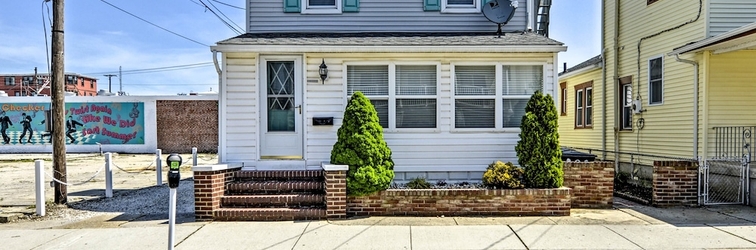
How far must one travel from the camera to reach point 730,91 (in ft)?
29.5

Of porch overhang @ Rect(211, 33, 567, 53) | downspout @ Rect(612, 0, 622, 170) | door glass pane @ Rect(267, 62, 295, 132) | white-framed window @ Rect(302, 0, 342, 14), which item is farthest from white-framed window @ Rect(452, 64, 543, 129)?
downspout @ Rect(612, 0, 622, 170)

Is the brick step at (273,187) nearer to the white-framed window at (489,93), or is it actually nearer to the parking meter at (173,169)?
the parking meter at (173,169)

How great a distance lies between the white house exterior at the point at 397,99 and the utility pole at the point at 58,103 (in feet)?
9.21

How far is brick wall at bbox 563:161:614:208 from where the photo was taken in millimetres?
7332

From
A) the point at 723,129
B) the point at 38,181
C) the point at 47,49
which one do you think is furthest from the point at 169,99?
the point at 723,129

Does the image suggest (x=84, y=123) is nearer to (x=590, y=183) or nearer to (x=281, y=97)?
(x=281, y=97)

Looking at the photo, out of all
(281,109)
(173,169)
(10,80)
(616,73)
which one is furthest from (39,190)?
(10,80)

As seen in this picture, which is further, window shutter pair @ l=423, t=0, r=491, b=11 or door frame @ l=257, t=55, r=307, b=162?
window shutter pair @ l=423, t=0, r=491, b=11

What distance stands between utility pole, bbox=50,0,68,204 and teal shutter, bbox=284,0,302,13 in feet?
12.6

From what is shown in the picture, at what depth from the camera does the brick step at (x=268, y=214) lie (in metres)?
6.64

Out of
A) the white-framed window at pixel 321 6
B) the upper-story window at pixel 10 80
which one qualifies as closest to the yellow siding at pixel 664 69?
the white-framed window at pixel 321 6

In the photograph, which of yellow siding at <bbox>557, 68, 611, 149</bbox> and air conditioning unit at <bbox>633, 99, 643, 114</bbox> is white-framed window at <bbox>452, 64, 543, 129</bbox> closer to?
yellow siding at <bbox>557, 68, 611, 149</bbox>

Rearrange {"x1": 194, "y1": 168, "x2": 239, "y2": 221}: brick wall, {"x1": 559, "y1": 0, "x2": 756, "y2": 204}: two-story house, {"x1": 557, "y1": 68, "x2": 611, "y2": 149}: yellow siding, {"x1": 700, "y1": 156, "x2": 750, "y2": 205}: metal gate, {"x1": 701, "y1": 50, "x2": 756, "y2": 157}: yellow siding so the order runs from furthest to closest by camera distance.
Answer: {"x1": 557, "y1": 68, "x2": 611, "y2": 149}: yellow siding < {"x1": 701, "y1": 50, "x2": 756, "y2": 157}: yellow siding < {"x1": 559, "y1": 0, "x2": 756, "y2": 204}: two-story house < {"x1": 700, "y1": 156, "x2": 750, "y2": 205}: metal gate < {"x1": 194, "y1": 168, "x2": 239, "y2": 221}: brick wall

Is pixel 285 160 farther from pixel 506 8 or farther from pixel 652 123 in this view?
pixel 652 123
